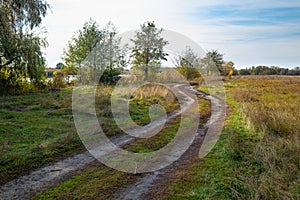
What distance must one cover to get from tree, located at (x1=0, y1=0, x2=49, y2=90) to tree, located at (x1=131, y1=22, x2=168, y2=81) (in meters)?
14.6

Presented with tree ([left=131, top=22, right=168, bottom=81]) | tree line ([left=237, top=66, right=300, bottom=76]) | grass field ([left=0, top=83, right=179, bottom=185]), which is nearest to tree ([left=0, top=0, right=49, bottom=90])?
grass field ([left=0, top=83, right=179, bottom=185])

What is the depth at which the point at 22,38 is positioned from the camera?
16.5 m

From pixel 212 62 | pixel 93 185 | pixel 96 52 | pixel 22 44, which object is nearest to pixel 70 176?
pixel 93 185

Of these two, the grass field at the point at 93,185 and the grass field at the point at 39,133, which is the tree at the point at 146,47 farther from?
the grass field at the point at 93,185

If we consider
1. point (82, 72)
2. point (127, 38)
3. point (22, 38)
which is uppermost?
point (127, 38)

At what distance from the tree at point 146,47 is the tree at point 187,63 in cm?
704

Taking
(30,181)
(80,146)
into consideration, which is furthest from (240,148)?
(30,181)

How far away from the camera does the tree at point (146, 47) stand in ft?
103

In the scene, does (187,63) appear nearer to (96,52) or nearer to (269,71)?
(96,52)

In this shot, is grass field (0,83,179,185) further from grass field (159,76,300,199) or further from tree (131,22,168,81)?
tree (131,22,168,81)

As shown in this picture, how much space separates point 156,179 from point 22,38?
50.3ft

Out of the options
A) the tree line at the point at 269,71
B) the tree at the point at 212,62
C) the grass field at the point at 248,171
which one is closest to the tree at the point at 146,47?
the tree at the point at 212,62

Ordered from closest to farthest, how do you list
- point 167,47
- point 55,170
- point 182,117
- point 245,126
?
point 55,170
point 245,126
point 182,117
point 167,47

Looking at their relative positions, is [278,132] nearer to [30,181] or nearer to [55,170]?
[55,170]
